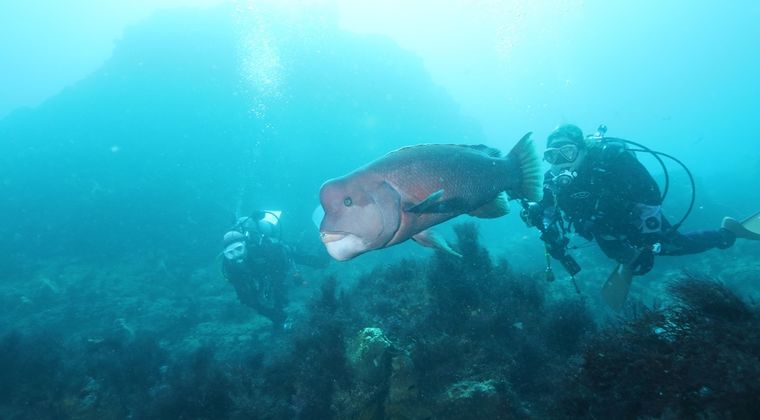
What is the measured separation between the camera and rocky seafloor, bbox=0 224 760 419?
254cm

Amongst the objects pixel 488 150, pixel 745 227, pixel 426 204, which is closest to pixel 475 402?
pixel 488 150

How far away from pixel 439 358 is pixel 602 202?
3645 millimetres

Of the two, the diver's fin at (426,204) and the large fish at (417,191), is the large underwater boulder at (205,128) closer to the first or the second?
the large fish at (417,191)

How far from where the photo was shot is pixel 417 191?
2.51 metres

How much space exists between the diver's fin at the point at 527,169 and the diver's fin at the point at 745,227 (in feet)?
20.9

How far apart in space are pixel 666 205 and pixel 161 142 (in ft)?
130

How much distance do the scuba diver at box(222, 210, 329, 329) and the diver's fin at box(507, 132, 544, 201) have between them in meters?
8.83

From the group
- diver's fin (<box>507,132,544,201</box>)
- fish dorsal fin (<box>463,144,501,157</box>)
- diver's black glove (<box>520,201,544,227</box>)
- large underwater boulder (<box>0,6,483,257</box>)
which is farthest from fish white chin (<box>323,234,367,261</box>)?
large underwater boulder (<box>0,6,483,257</box>)

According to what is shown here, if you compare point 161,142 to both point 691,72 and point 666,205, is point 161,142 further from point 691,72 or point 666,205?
point 691,72

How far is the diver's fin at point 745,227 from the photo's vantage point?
6734 millimetres

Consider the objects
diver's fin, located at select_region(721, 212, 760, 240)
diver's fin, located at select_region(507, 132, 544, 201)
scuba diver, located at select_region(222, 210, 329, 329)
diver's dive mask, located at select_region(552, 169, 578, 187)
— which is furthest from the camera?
scuba diver, located at select_region(222, 210, 329, 329)

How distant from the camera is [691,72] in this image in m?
104

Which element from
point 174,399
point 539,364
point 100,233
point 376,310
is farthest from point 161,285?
point 539,364

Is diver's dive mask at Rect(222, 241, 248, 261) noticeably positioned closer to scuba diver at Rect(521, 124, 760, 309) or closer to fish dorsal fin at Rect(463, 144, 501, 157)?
scuba diver at Rect(521, 124, 760, 309)
